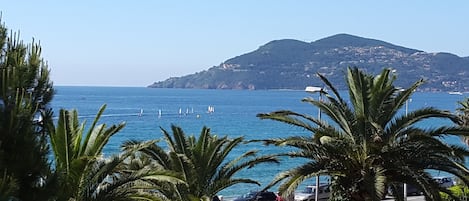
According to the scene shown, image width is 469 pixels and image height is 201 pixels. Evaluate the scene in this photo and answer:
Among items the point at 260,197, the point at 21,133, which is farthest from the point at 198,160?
the point at 260,197

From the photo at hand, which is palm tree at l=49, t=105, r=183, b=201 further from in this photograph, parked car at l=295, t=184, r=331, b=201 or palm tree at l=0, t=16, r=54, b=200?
parked car at l=295, t=184, r=331, b=201

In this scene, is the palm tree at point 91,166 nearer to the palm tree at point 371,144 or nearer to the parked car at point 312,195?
the palm tree at point 371,144

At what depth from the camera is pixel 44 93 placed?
35.2 ft

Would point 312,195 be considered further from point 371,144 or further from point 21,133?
point 21,133

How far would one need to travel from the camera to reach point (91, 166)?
493 inches

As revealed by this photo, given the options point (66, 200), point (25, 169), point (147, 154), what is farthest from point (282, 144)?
point (25, 169)

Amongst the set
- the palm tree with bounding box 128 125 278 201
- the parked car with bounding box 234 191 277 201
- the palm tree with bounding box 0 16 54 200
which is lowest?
the parked car with bounding box 234 191 277 201

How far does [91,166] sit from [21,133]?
3.60 m

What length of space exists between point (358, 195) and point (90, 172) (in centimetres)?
719

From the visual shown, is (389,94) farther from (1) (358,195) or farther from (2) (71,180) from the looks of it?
(2) (71,180)

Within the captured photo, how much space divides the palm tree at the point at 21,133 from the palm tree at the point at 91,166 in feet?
3.77

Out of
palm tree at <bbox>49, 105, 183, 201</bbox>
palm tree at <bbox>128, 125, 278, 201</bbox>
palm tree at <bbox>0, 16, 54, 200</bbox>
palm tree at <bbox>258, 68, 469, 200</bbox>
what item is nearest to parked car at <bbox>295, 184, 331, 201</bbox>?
palm tree at <bbox>128, 125, 278, 201</bbox>

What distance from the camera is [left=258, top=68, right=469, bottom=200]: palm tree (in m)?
16.8

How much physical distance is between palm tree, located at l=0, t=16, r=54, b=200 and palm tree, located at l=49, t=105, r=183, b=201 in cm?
115
